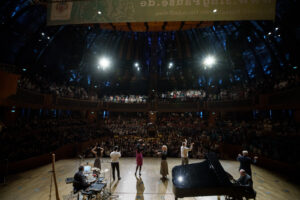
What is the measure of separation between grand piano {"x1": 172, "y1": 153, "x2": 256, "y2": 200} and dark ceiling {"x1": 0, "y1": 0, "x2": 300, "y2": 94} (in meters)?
9.33

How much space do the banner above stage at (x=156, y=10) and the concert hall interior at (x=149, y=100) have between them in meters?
0.02

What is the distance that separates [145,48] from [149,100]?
29.6ft

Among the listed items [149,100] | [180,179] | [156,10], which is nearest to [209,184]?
[180,179]

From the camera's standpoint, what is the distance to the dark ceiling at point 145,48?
12.1 metres

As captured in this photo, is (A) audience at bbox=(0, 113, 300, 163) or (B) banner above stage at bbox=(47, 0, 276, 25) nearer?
(B) banner above stage at bbox=(47, 0, 276, 25)

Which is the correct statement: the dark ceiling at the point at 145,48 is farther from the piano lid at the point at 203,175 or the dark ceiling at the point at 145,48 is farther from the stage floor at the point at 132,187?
the piano lid at the point at 203,175

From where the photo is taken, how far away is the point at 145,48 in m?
23.9

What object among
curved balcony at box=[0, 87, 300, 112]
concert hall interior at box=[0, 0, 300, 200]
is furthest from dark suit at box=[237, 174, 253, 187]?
curved balcony at box=[0, 87, 300, 112]

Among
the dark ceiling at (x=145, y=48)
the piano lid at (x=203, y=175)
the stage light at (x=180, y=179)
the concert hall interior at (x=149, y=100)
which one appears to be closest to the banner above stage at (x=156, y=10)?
the concert hall interior at (x=149, y=100)

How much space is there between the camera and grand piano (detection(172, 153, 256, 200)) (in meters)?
3.61

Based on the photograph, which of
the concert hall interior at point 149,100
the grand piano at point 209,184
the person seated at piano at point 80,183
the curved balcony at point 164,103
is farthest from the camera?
the curved balcony at point 164,103

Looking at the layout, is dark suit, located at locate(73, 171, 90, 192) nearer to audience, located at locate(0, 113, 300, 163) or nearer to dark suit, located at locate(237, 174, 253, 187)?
dark suit, located at locate(237, 174, 253, 187)

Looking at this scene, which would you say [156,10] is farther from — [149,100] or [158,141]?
[149,100]

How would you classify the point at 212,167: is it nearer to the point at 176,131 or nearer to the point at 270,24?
the point at 176,131
